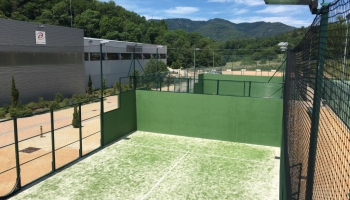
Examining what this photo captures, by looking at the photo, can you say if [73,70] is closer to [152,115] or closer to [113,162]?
[152,115]

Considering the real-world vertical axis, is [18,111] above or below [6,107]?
below

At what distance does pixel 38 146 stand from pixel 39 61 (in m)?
11.5

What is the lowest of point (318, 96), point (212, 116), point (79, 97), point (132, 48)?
point (79, 97)

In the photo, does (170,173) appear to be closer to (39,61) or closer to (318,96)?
(318,96)

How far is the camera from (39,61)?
2178 centimetres

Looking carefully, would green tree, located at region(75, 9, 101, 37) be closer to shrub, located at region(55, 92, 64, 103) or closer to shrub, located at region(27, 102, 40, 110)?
shrub, located at region(55, 92, 64, 103)

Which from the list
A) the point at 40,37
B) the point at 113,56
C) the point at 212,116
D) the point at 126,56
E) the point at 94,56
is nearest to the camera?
the point at 212,116

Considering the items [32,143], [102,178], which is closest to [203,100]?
[102,178]

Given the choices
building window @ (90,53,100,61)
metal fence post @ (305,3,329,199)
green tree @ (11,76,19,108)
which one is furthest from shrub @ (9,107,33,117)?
metal fence post @ (305,3,329,199)

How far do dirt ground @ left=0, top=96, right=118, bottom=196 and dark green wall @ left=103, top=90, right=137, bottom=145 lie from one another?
0.62 meters

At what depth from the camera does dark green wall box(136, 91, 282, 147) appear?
42.0 feet

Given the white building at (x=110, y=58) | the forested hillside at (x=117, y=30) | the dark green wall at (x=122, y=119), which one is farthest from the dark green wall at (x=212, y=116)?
the forested hillside at (x=117, y=30)

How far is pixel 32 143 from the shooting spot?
40.9 feet

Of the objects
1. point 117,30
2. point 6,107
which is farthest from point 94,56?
point 117,30
